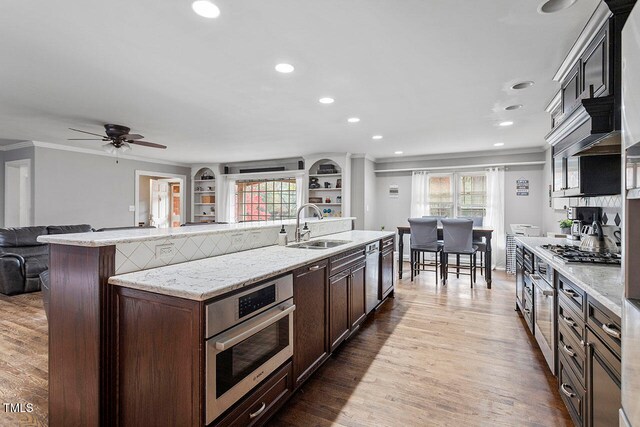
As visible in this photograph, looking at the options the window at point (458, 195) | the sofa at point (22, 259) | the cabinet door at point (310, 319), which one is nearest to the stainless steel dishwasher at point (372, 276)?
the cabinet door at point (310, 319)

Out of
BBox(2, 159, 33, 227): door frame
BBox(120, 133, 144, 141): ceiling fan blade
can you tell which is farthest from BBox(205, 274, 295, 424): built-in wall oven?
BBox(2, 159, 33, 227): door frame

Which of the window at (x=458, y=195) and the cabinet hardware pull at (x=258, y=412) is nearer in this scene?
the cabinet hardware pull at (x=258, y=412)

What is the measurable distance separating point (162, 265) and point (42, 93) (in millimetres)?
2649

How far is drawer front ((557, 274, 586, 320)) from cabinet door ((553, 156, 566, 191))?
1.16 meters

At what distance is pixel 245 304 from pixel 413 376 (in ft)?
4.93

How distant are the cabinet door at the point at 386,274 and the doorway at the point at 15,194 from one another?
21.0 ft

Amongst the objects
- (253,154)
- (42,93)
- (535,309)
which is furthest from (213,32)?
(253,154)

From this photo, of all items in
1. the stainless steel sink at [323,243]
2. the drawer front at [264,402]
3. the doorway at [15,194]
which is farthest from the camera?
the doorway at [15,194]

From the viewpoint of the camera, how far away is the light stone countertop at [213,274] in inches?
54.5

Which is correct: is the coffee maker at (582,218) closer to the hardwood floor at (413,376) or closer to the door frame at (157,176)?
the hardwood floor at (413,376)

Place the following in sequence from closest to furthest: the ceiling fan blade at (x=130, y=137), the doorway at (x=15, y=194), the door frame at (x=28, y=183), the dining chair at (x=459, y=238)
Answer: the ceiling fan blade at (x=130, y=137) < the dining chair at (x=459, y=238) < the door frame at (x=28, y=183) < the doorway at (x=15, y=194)

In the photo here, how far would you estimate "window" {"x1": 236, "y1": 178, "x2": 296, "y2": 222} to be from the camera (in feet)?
25.0

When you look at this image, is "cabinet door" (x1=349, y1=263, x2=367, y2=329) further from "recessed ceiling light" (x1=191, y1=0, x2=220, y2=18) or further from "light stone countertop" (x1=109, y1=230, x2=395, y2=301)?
"recessed ceiling light" (x1=191, y1=0, x2=220, y2=18)

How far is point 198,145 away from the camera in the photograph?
573cm
